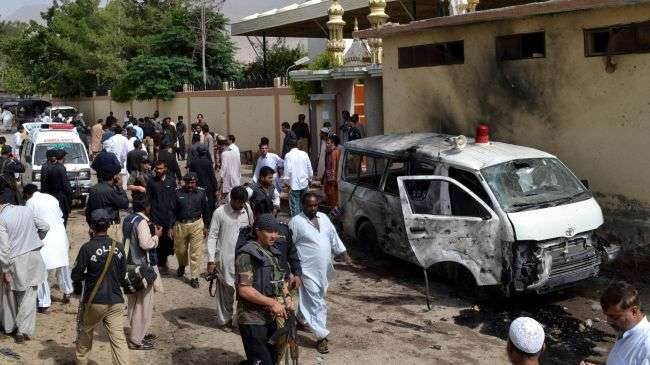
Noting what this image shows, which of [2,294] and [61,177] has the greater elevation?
[61,177]

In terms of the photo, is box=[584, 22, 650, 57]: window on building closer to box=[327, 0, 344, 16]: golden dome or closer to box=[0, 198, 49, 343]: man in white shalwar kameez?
box=[0, 198, 49, 343]: man in white shalwar kameez

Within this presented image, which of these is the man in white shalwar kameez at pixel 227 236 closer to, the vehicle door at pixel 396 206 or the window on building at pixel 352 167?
the vehicle door at pixel 396 206

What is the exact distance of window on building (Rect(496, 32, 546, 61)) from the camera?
11031 millimetres

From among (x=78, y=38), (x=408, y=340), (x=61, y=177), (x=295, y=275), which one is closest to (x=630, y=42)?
(x=408, y=340)

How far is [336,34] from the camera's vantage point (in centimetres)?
1723

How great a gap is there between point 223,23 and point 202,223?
25264 mm

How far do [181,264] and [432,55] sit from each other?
624 cm

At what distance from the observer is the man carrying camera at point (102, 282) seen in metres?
5.91

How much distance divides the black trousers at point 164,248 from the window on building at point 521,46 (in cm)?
614

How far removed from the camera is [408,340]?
748 cm

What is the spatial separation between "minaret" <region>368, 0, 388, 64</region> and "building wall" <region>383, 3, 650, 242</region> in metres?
2.75

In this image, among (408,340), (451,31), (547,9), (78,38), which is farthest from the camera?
(78,38)

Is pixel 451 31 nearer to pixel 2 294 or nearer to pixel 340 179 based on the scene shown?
pixel 340 179

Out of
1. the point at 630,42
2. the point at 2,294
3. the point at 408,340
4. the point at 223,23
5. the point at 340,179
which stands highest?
the point at 223,23
